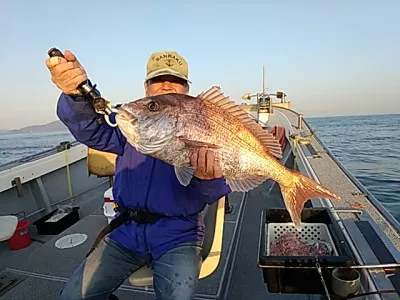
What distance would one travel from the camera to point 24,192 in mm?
4750

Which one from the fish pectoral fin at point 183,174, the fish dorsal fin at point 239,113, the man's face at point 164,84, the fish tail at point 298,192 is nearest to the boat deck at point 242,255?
the fish tail at point 298,192

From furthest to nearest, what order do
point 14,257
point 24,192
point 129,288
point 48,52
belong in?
point 24,192 → point 14,257 → point 129,288 → point 48,52

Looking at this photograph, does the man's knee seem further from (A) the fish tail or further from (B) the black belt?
(A) the fish tail

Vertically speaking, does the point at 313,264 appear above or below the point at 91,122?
below

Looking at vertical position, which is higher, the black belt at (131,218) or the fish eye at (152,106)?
the fish eye at (152,106)

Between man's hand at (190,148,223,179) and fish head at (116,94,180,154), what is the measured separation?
0.18 meters

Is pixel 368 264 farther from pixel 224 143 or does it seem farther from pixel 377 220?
pixel 224 143

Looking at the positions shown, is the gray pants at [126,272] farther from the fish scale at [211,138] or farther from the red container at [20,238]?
the red container at [20,238]

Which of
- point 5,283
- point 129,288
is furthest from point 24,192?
point 129,288

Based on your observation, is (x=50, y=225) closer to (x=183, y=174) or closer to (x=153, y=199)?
(x=153, y=199)

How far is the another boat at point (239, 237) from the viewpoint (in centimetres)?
196

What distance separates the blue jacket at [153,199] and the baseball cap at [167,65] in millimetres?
607

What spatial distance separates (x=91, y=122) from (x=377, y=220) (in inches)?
93.5

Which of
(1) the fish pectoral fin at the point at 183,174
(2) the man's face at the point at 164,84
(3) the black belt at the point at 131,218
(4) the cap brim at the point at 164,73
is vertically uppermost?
(4) the cap brim at the point at 164,73
